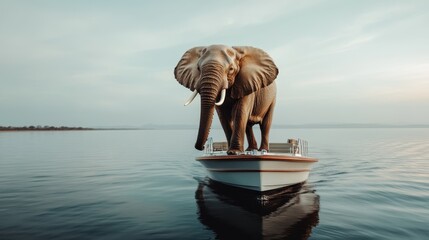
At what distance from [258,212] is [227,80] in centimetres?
432

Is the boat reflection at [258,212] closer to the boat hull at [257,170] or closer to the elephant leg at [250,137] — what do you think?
the boat hull at [257,170]

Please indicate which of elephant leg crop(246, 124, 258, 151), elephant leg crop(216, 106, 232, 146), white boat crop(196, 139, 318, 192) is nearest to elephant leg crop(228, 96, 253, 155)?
white boat crop(196, 139, 318, 192)

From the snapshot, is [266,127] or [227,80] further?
[266,127]

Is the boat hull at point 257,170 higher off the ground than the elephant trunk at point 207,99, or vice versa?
the elephant trunk at point 207,99

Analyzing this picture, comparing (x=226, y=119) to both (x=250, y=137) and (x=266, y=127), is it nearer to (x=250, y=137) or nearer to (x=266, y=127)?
(x=250, y=137)

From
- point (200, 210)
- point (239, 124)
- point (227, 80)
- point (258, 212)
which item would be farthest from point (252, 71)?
point (200, 210)

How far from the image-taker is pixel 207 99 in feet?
32.3

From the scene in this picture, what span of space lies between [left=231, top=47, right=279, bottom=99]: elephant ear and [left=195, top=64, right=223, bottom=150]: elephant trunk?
148cm

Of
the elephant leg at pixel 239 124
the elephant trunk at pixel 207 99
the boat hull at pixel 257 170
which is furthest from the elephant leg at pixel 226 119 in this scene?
the elephant trunk at pixel 207 99

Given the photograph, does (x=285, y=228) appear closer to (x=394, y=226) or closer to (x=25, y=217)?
(x=394, y=226)

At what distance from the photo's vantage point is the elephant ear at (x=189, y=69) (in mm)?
11698

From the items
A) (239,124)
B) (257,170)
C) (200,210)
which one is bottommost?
(200,210)

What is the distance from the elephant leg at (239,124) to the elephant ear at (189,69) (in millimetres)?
1764

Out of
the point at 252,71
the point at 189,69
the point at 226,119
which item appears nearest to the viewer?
the point at 252,71
